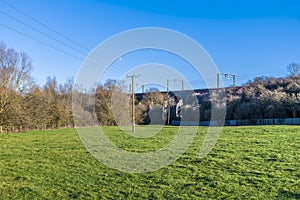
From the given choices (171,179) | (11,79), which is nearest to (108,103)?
(11,79)

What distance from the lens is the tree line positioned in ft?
80.5

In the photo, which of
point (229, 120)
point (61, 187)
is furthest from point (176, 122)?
point (61, 187)

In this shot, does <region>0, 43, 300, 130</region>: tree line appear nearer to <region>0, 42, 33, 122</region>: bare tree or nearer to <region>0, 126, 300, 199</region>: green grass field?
<region>0, 42, 33, 122</region>: bare tree

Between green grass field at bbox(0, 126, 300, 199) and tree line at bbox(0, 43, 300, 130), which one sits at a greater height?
tree line at bbox(0, 43, 300, 130)

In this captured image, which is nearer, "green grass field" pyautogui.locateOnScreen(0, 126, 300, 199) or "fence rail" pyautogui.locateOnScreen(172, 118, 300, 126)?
"green grass field" pyautogui.locateOnScreen(0, 126, 300, 199)

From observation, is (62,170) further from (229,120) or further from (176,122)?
(176,122)

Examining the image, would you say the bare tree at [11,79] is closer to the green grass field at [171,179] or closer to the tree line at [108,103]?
the tree line at [108,103]

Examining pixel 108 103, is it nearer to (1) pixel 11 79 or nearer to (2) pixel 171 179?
(1) pixel 11 79

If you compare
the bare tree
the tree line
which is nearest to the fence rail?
the tree line

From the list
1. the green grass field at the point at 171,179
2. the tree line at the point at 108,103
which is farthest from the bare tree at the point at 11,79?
the green grass field at the point at 171,179

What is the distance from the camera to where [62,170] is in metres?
6.79

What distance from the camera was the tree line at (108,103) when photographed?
24.5 metres

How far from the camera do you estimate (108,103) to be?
104 feet

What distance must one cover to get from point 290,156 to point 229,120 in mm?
24430
